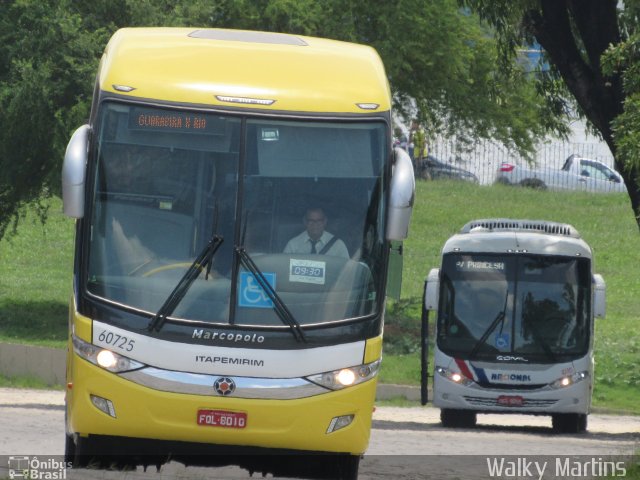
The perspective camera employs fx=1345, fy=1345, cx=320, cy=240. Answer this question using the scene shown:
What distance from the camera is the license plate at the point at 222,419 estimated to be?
9383 mm

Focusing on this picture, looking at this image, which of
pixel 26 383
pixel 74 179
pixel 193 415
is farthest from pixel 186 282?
pixel 26 383

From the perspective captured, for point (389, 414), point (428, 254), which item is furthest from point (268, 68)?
point (428, 254)

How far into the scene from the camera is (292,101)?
991 centimetres

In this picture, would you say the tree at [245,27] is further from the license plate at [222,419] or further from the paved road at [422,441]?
the license plate at [222,419]

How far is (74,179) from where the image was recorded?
9477 millimetres

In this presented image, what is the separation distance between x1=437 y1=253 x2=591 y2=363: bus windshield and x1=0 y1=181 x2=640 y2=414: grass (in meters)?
4.66

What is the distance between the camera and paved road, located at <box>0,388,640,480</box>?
37.0 ft

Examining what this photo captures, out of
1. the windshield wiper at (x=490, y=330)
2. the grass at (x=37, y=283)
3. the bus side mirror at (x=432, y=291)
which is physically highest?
the bus side mirror at (x=432, y=291)

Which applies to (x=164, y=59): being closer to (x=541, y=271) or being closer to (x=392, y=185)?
(x=392, y=185)

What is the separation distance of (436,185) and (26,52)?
2630cm

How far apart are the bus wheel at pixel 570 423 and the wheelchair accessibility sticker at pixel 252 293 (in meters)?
10.9

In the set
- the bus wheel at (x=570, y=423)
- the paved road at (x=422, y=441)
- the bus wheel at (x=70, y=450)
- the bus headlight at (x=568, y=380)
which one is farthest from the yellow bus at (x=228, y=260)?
the bus wheel at (x=570, y=423)

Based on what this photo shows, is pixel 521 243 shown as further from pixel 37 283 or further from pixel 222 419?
pixel 37 283

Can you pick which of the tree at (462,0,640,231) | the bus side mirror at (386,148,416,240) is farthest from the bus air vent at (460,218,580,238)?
the bus side mirror at (386,148,416,240)
